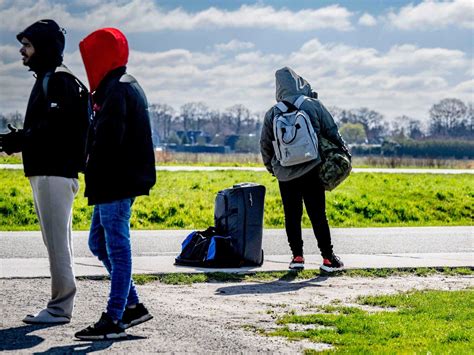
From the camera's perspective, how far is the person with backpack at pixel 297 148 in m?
9.54

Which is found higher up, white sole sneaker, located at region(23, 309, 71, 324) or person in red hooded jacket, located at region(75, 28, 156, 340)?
person in red hooded jacket, located at region(75, 28, 156, 340)

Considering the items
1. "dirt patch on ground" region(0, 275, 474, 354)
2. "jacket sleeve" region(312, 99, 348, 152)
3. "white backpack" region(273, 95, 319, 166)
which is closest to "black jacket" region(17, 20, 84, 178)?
"dirt patch on ground" region(0, 275, 474, 354)

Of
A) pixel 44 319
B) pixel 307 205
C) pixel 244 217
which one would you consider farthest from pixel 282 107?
pixel 44 319

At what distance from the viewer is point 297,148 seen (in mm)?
9492

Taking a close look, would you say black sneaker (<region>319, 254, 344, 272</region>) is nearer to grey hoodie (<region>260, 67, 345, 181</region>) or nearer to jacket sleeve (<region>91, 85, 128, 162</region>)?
grey hoodie (<region>260, 67, 345, 181</region>)

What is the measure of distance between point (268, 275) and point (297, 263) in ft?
1.51

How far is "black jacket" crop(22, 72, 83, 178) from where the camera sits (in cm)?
668

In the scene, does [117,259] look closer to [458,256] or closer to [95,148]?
[95,148]

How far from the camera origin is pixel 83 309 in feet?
24.6

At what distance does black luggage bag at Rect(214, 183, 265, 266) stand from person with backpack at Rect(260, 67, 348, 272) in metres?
0.34

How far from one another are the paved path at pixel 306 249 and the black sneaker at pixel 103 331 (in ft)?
9.65

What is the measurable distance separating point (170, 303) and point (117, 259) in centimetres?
159

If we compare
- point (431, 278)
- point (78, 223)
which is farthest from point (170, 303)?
point (78, 223)

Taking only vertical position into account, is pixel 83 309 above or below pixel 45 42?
below
